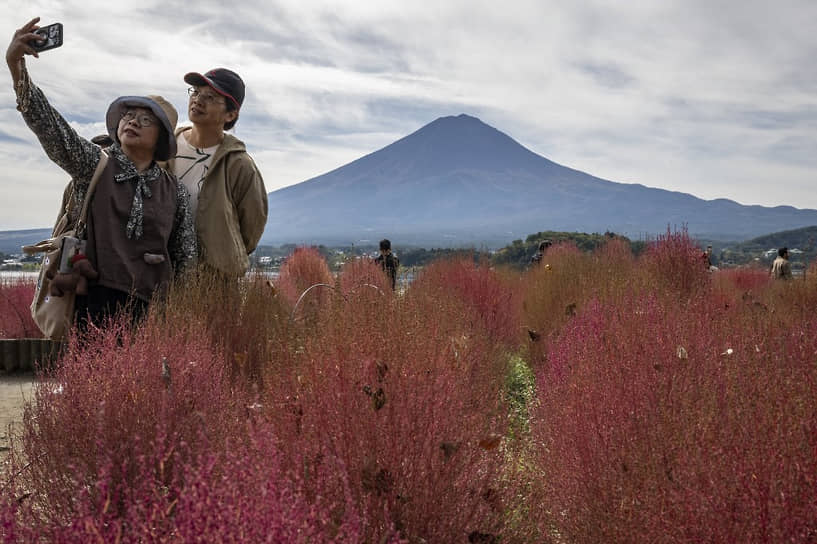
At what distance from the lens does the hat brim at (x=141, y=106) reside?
3.41m

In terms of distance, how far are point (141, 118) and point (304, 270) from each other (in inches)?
260

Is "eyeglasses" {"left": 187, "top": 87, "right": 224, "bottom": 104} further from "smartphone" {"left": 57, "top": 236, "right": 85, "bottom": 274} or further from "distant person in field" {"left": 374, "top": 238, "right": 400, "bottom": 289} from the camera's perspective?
"distant person in field" {"left": 374, "top": 238, "right": 400, "bottom": 289}

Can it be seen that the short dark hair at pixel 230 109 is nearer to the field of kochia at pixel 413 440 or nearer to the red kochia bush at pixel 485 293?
the field of kochia at pixel 413 440

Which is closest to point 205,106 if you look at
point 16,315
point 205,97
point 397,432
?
point 205,97

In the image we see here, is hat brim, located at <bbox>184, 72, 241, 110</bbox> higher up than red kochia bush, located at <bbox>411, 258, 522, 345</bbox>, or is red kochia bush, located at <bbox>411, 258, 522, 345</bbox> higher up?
hat brim, located at <bbox>184, 72, 241, 110</bbox>

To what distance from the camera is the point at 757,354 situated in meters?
2.82

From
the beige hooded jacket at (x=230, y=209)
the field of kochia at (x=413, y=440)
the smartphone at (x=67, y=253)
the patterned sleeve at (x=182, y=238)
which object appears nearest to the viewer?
the field of kochia at (x=413, y=440)

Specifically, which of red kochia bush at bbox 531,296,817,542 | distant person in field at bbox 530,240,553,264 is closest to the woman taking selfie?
red kochia bush at bbox 531,296,817,542

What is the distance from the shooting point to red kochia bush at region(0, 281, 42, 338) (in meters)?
8.83

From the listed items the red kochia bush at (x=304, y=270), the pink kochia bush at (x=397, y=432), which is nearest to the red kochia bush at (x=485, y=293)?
the red kochia bush at (x=304, y=270)

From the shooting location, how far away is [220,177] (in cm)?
377

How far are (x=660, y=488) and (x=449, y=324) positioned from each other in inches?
63.8

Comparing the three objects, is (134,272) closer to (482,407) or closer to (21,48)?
(21,48)

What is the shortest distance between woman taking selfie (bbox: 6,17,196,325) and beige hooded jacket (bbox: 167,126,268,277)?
0.18 meters
